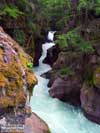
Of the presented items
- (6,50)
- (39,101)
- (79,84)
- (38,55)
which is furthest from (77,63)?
(6,50)

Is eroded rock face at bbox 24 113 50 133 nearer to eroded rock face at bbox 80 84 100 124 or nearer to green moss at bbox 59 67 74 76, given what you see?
eroded rock face at bbox 80 84 100 124

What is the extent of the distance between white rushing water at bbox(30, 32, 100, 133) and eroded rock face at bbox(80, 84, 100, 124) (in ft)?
0.88

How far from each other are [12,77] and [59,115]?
8.02 m

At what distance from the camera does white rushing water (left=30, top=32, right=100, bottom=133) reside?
1323 cm

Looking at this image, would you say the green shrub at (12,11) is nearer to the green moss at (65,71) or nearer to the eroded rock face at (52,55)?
the green moss at (65,71)

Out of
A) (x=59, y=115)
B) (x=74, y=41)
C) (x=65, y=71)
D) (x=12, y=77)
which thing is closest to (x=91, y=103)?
(x=59, y=115)

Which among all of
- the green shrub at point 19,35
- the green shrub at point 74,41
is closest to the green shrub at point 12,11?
the green shrub at point 19,35

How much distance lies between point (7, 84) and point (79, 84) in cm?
960

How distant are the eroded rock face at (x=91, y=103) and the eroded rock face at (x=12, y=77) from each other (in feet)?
22.9

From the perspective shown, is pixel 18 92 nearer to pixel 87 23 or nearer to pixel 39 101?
pixel 39 101

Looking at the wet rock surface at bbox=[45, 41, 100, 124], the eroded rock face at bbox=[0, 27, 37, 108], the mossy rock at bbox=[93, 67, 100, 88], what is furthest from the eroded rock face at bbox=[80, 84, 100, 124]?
the eroded rock face at bbox=[0, 27, 37, 108]

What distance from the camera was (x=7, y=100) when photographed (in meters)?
6.32

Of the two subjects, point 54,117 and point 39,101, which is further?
point 39,101

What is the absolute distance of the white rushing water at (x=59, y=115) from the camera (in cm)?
1323
